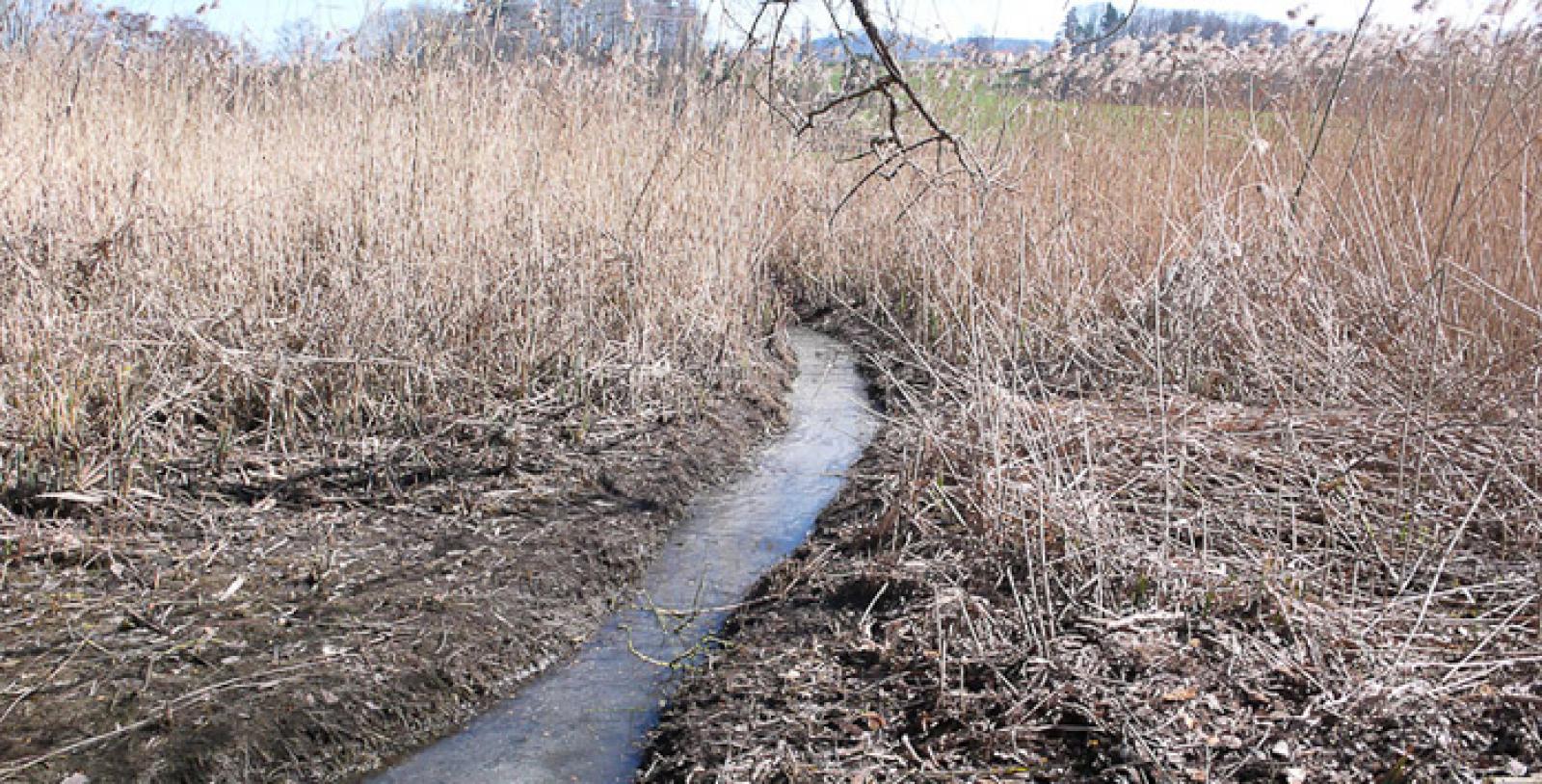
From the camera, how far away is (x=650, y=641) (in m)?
3.00

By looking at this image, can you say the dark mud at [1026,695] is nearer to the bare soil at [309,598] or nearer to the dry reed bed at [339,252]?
the bare soil at [309,598]

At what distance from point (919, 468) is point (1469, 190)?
92.0 inches

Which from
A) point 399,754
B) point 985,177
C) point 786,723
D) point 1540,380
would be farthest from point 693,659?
point 1540,380

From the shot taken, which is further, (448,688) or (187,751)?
(448,688)

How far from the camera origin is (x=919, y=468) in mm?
3469

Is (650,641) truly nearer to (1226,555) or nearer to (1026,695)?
(1026,695)

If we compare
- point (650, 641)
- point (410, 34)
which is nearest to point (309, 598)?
point (650, 641)

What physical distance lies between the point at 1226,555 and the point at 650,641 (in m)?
1.53

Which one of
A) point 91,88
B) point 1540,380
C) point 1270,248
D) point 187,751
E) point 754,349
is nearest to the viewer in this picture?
point 187,751

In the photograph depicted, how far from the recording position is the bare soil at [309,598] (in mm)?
2297

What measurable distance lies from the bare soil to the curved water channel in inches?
3.3

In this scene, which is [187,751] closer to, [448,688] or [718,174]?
[448,688]

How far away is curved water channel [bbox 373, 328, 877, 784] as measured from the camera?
7.97 ft

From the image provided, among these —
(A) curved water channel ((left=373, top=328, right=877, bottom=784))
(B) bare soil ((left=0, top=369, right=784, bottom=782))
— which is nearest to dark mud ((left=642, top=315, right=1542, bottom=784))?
(A) curved water channel ((left=373, top=328, right=877, bottom=784))
